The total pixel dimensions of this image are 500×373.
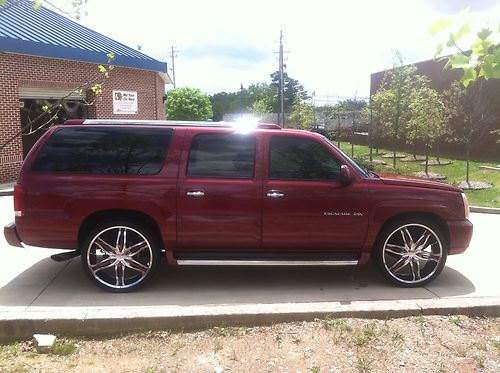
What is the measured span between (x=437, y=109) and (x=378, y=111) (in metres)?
4.70

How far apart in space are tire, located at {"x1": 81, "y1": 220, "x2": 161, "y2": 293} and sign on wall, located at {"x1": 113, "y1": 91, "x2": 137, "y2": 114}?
15043mm

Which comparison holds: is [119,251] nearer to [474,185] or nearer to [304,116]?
[474,185]

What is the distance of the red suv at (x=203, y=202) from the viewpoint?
15.4 feet

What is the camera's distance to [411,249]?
4.98 meters

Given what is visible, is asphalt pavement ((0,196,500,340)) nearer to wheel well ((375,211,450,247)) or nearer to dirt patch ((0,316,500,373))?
dirt patch ((0,316,500,373))

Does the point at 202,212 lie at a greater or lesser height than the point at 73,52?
lesser

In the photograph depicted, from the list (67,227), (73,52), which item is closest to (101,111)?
(73,52)

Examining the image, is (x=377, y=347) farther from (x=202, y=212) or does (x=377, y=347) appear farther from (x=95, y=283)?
(x=95, y=283)

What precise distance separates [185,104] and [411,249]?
49.6m

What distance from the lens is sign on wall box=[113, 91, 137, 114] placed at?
18.9 meters

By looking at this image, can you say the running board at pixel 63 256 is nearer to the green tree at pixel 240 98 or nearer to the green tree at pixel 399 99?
the green tree at pixel 399 99

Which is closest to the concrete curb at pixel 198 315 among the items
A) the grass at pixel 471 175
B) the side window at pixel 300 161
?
the side window at pixel 300 161

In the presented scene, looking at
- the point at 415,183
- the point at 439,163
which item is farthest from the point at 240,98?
the point at 415,183

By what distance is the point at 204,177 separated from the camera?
188 inches
